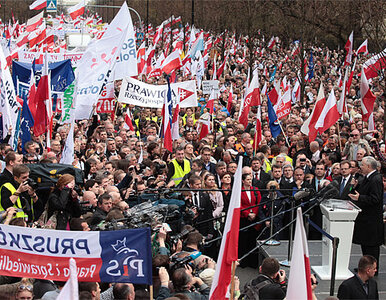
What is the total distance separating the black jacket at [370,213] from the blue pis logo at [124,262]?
4.15 meters

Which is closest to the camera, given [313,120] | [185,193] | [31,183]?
[31,183]

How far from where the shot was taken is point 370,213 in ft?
28.8

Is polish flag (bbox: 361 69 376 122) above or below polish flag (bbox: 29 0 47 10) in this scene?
below

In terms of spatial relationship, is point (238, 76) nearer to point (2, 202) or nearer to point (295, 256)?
point (2, 202)

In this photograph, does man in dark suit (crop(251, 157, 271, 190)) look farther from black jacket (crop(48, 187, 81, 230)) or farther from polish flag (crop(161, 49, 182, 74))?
polish flag (crop(161, 49, 182, 74))

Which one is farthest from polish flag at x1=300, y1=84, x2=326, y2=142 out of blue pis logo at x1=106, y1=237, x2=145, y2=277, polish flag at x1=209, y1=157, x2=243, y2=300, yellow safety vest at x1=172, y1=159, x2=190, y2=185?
blue pis logo at x1=106, y1=237, x2=145, y2=277

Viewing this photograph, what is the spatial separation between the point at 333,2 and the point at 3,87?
27.5 metres

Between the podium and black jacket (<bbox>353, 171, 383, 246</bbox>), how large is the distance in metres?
0.66

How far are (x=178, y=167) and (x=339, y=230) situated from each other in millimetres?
3885

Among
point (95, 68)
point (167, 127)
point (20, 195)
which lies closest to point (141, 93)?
point (95, 68)

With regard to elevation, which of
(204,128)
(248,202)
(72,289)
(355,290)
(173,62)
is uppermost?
(72,289)

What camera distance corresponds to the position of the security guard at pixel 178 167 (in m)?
11.1

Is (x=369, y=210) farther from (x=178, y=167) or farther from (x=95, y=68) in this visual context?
(x=95, y=68)

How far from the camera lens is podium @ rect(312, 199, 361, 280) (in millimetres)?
7809
